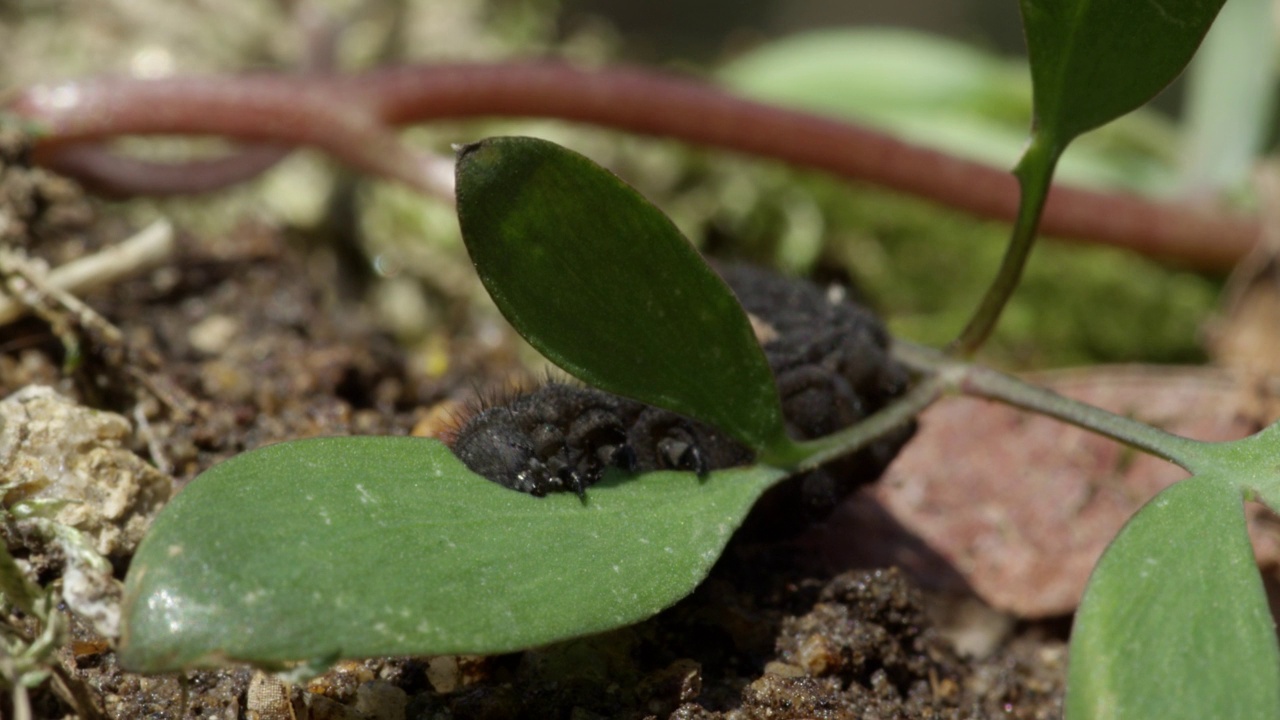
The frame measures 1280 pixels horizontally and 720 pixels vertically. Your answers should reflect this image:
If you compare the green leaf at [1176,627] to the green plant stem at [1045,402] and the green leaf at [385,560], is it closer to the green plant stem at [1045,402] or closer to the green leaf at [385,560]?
the green plant stem at [1045,402]

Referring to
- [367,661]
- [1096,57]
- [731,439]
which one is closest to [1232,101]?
[1096,57]

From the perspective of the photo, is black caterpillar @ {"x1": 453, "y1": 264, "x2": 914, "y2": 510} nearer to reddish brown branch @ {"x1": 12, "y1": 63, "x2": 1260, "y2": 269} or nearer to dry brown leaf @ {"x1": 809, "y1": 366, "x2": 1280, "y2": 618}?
dry brown leaf @ {"x1": 809, "y1": 366, "x2": 1280, "y2": 618}

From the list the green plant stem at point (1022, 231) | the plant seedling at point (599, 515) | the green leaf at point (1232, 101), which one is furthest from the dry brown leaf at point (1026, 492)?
the green leaf at point (1232, 101)

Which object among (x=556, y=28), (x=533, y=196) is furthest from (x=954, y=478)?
(x=556, y=28)

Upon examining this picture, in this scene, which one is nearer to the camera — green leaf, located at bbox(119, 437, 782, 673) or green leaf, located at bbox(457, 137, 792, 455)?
green leaf, located at bbox(119, 437, 782, 673)

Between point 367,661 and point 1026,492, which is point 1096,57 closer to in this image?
point 1026,492

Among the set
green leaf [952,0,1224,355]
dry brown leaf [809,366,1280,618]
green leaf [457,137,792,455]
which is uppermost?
green leaf [952,0,1224,355]

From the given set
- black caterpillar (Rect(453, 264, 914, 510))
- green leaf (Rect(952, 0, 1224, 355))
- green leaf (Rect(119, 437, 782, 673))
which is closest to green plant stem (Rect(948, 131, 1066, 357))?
green leaf (Rect(952, 0, 1224, 355))
